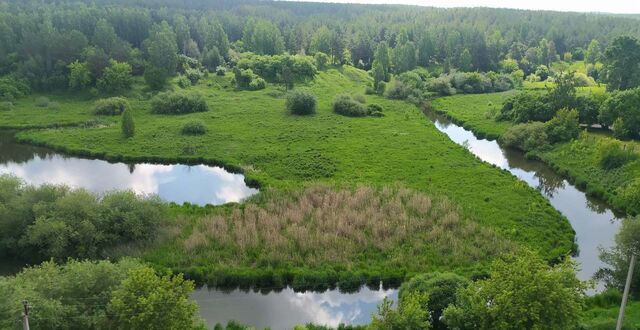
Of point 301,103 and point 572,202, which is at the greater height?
point 301,103

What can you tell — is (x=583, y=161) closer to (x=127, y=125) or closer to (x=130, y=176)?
(x=130, y=176)

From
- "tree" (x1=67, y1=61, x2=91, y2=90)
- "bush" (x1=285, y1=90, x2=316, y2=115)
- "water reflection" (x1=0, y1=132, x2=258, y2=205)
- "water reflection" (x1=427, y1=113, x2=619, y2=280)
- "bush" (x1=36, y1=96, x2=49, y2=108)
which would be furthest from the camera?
"tree" (x1=67, y1=61, x2=91, y2=90)

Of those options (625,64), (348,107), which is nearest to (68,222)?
(348,107)

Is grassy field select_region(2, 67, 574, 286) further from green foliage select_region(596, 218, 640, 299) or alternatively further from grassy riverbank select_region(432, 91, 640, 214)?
grassy riverbank select_region(432, 91, 640, 214)

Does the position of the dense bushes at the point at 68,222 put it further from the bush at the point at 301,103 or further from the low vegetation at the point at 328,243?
the bush at the point at 301,103

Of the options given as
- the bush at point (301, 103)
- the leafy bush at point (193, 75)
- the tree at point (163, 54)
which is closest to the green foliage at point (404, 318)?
the bush at point (301, 103)

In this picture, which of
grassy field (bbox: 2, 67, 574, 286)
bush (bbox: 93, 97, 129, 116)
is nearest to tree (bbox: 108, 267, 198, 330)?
grassy field (bbox: 2, 67, 574, 286)
